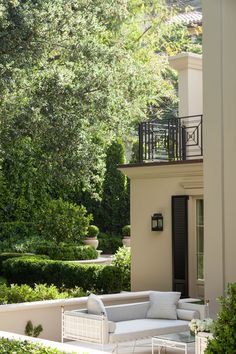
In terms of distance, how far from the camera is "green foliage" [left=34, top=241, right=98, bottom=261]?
24.1 m

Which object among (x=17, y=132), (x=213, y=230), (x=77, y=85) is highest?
(x=77, y=85)

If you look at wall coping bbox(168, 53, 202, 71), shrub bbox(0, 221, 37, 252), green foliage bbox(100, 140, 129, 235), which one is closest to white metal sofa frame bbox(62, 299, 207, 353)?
wall coping bbox(168, 53, 202, 71)

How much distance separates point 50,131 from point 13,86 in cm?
146

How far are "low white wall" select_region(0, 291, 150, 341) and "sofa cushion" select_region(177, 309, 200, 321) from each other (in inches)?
61.6

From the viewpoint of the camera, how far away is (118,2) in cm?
2189

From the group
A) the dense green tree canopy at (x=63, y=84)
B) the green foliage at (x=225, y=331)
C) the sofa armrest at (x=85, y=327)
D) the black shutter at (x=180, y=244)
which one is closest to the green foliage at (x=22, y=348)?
the green foliage at (x=225, y=331)

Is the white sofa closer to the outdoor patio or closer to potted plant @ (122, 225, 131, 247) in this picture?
the outdoor patio

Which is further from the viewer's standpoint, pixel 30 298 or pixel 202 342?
pixel 30 298

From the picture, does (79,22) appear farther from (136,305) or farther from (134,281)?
(136,305)

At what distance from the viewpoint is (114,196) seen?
32.3 m

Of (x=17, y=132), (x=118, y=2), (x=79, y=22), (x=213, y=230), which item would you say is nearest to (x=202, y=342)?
(x=213, y=230)

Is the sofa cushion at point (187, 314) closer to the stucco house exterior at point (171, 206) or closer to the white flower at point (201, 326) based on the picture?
the white flower at point (201, 326)

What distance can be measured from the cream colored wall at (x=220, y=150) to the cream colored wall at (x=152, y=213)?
478cm

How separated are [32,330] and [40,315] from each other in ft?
0.93
